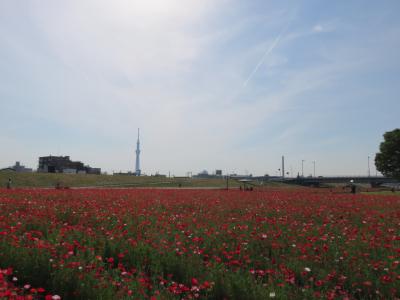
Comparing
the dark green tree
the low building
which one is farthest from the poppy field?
the low building

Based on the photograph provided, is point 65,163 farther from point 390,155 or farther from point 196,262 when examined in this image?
point 196,262

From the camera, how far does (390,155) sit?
54312 mm

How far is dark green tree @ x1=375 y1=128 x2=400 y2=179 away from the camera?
53625mm

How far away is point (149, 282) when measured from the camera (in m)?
5.39

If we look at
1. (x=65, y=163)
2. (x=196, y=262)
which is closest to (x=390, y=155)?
(x=196, y=262)

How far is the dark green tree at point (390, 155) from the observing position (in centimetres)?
5362

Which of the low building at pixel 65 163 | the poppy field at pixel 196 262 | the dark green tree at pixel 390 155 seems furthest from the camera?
the low building at pixel 65 163

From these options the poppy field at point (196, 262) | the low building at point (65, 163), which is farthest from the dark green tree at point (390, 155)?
the low building at point (65, 163)

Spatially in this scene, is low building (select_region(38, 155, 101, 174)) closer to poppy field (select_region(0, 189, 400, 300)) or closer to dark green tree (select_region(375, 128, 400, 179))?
dark green tree (select_region(375, 128, 400, 179))

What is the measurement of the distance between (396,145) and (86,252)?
59345 millimetres

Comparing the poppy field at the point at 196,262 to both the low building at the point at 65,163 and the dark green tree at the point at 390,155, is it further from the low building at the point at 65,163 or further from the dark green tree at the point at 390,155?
the low building at the point at 65,163

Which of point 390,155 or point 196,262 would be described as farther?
point 390,155

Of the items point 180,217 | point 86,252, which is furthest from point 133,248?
point 180,217

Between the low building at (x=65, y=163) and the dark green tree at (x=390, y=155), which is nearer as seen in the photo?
the dark green tree at (x=390, y=155)
